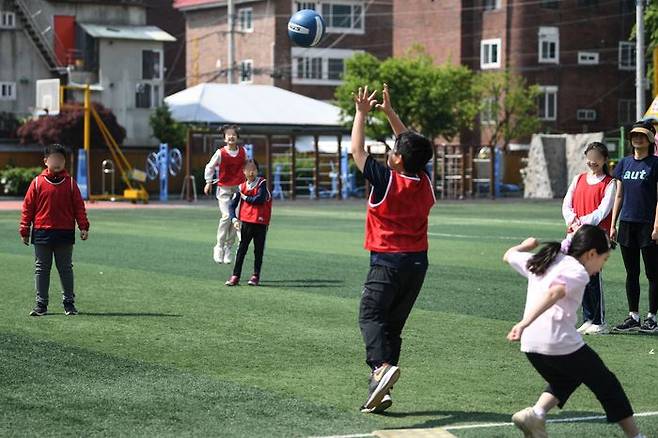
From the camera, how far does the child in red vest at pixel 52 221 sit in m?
13.7

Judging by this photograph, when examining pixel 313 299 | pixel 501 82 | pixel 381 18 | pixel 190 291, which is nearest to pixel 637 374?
pixel 313 299

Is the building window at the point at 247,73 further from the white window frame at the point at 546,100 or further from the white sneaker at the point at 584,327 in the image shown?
the white sneaker at the point at 584,327

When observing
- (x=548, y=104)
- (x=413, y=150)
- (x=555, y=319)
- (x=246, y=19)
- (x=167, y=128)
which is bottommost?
(x=555, y=319)

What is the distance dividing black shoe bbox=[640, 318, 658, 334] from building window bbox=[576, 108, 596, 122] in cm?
5855

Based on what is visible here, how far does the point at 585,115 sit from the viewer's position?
70625 mm

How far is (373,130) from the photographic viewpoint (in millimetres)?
59500

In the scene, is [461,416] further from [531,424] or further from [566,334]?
[566,334]

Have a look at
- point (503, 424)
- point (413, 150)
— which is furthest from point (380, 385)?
point (413, 150)

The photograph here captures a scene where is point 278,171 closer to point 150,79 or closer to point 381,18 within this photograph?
point 150,79

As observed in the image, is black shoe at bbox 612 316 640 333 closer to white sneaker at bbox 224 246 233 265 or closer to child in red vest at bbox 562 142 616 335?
child in red vest at bbox 562 142 616 335

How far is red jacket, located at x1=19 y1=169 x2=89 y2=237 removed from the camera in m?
13.7

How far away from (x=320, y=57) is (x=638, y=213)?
6434 centimetres

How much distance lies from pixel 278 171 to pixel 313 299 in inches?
1648

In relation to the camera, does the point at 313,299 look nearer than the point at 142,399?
No
